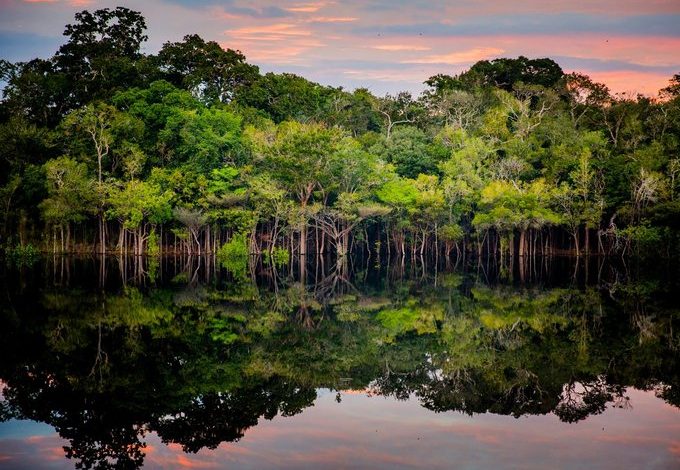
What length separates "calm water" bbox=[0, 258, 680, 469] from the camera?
34.6ft

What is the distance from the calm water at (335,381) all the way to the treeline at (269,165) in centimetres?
2788

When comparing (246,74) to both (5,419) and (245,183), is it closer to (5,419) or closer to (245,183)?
(245,183)

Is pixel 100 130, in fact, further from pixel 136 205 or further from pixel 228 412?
pixel 228 412

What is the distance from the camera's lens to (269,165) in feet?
192

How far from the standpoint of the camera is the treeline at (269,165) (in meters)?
55.1

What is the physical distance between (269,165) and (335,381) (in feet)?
146

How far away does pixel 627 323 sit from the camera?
21.2 m

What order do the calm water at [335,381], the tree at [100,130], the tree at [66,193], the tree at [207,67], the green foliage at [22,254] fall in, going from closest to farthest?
the calm water at [335,381] < the green foliage at [22,254] < the tree at [66,193] < the tree at [100,130] < the tree at [207,67]

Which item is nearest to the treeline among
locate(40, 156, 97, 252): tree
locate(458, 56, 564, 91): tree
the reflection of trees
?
locate(40, 156, 97, 252): tree

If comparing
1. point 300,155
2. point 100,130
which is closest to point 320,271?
point 300,155

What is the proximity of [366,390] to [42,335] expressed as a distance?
9.06m

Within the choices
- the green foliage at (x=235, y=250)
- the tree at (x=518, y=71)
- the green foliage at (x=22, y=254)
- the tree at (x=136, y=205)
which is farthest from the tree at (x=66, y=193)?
the tree at (x=518, y=71)

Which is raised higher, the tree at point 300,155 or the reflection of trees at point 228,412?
the tree at point 300,155

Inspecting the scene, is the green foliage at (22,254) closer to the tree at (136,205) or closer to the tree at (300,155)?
the tree at (136,205)
